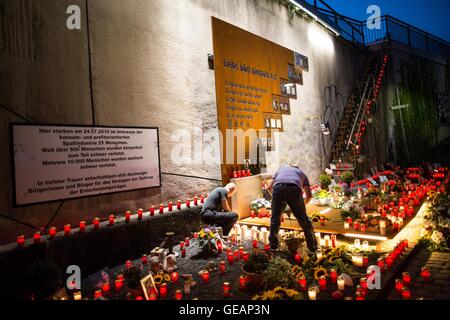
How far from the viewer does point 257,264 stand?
14.1ft

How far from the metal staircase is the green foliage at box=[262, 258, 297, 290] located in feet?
29.8

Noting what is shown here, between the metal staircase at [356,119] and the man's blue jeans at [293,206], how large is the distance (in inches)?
297

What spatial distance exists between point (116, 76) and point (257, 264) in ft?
14.6

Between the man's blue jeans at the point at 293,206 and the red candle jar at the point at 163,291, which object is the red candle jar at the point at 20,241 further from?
the man's blue jeans at the point at 293,206

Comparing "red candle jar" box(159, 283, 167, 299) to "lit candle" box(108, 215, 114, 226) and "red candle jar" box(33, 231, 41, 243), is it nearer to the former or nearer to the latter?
"lit candle" box(108, 215, 114, 226)

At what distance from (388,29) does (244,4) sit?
1232cm

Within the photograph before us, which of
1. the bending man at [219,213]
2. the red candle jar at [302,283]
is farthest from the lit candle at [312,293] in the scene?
the bending man at [219,213]

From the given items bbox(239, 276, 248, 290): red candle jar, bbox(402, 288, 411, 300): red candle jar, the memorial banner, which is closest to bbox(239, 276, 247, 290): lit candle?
bbox(239, 276, 248, 290): red candle jar

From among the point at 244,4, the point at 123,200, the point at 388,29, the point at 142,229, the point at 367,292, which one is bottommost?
the point at 367,292

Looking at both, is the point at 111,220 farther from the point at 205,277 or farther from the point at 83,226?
the point at 205,277

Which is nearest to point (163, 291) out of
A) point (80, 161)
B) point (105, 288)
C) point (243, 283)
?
point (105, 288)

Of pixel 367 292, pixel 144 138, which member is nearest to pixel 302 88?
pixel 144 138

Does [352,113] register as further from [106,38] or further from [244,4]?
[106,38]

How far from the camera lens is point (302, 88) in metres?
12.1
